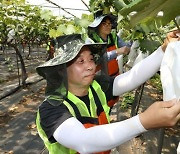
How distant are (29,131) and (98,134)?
195 inches

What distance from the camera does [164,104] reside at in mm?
939

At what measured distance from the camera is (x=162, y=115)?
943 millimetres

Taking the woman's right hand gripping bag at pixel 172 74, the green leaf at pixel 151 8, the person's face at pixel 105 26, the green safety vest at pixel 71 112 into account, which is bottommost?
the green safety vest at pixel 71 112

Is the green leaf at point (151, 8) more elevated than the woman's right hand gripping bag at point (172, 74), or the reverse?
the green leaf at point (151, 8)

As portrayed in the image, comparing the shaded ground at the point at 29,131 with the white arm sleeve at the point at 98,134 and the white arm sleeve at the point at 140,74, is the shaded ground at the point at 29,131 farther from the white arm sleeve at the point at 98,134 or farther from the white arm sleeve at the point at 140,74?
the white arm sleeve at the point at 98,134

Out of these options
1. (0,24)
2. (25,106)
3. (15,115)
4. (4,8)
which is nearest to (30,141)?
(15,115)

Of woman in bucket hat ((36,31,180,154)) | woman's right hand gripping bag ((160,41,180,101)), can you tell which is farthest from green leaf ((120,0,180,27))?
woman in bucket hat ((36,31,180,154))

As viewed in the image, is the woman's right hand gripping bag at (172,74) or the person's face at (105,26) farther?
the person's face at (105,26)

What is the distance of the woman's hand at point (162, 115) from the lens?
917mm

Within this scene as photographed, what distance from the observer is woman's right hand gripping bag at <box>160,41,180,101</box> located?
0.92 metres

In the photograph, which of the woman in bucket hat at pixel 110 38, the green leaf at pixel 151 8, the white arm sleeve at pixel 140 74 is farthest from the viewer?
the woman in bucket hat at pixel 110 38

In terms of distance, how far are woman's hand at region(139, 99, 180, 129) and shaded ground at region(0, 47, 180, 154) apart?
343 centimetres

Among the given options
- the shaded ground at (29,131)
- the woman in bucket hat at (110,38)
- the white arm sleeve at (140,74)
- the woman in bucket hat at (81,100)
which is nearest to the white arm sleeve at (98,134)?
the woman in bucket hat at (81,100)

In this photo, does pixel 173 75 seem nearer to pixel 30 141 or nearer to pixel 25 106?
pixel 30 141
